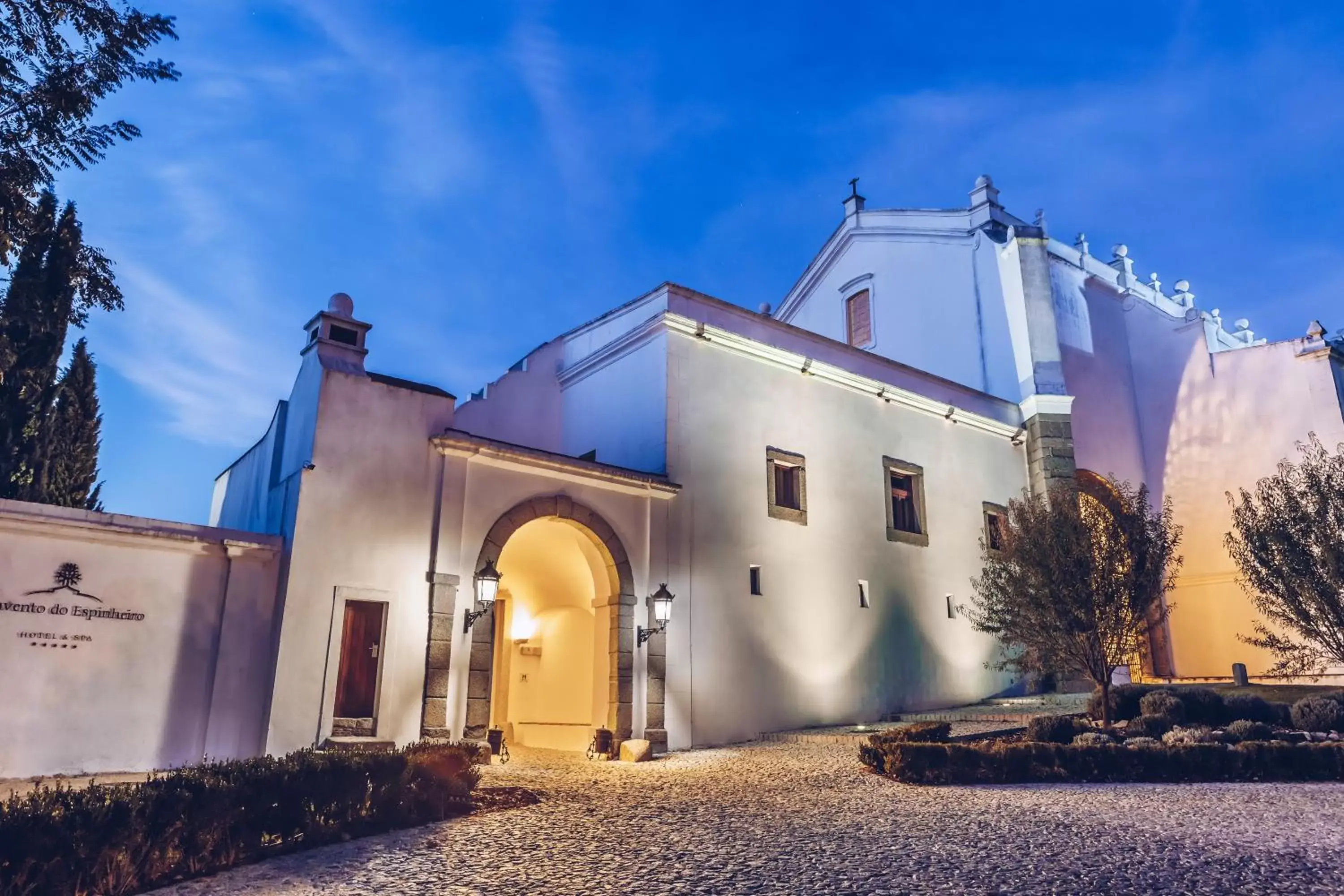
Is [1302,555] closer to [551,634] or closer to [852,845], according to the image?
[852,845]

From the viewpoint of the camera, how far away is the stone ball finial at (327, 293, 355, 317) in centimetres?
1298

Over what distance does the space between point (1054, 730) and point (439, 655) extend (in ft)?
28.9

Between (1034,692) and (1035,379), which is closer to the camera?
(1034,692)

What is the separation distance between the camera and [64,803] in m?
5.47

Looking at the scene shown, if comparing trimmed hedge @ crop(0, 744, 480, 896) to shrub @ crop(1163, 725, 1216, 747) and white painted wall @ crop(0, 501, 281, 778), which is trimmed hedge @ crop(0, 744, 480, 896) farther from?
shrub @ crop(1163, 725, 1216, 747)

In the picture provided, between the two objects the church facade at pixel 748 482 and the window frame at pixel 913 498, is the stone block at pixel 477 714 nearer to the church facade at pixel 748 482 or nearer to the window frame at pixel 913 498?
the church facade at pixel 748 482

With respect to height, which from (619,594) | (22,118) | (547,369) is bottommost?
(619,594)

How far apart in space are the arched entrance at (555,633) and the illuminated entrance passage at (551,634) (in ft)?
0.07

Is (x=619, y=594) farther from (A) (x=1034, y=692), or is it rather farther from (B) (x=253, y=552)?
(A) (x=1034, y=692)

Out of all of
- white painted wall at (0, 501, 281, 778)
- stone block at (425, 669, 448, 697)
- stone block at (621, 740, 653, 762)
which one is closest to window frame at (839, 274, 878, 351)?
stone block at (621, 740, 653, 762)

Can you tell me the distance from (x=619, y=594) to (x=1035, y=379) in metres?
13.3

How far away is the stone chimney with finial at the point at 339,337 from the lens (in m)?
12.5

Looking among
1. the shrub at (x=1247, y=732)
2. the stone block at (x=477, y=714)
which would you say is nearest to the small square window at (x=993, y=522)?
the shrub at (x=1247, y=732)

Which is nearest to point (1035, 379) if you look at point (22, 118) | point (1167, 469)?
point (1167, 469)
